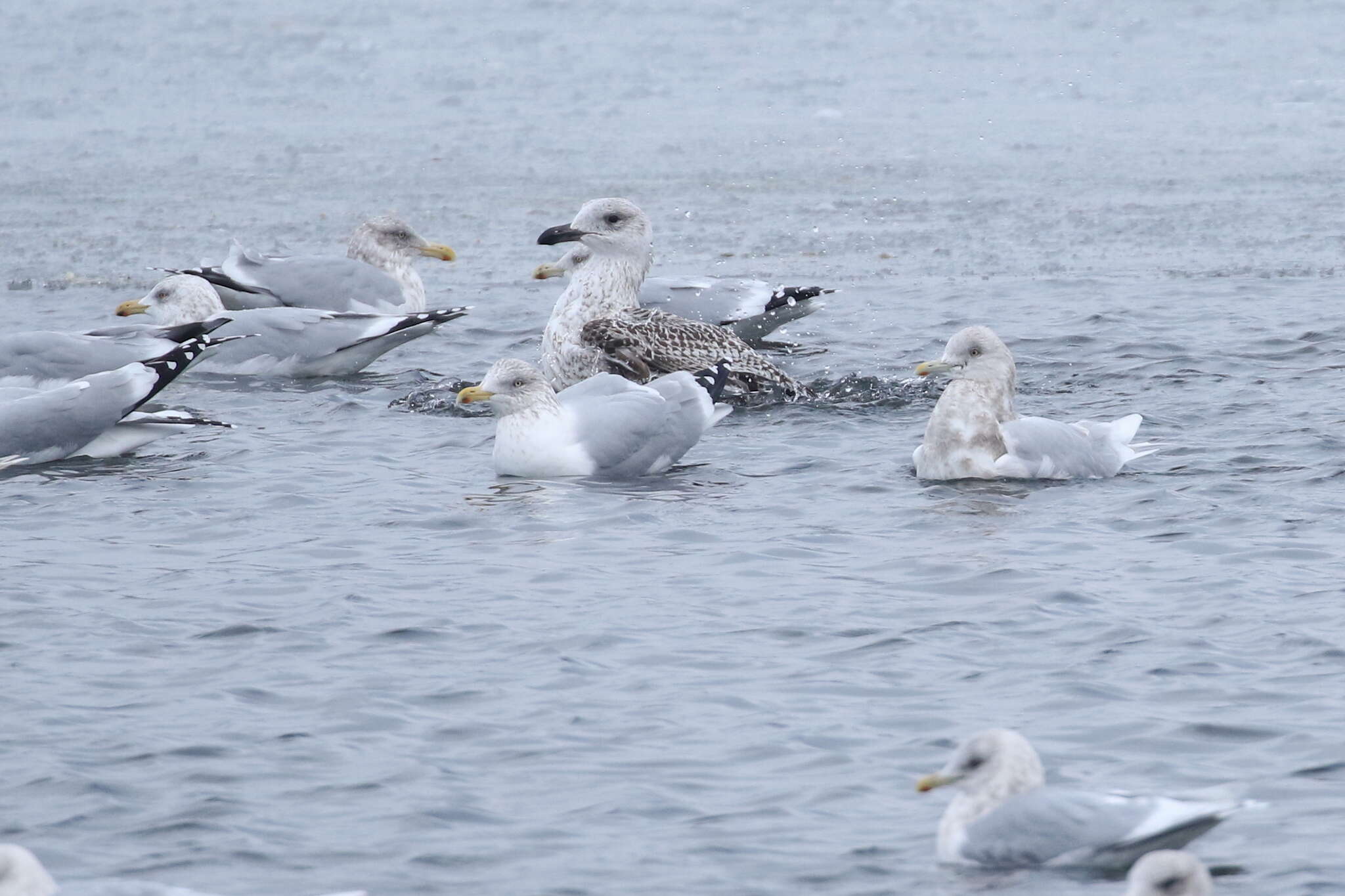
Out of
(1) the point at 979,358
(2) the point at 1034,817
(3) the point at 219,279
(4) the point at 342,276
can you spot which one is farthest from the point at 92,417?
(2) the point at 1034,817

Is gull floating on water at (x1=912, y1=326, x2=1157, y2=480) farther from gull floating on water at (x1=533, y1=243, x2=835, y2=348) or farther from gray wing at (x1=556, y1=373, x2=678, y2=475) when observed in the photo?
gull floating on water at (x1=533, y1=243, x2=835, y2=348)

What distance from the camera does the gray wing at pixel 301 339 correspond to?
36.8 feet

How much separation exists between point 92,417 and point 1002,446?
160 inches

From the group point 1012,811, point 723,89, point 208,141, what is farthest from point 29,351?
point 723,89

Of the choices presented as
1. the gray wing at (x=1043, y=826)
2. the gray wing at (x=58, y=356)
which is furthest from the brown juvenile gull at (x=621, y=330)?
the gray wing at (x=1043, y=826)

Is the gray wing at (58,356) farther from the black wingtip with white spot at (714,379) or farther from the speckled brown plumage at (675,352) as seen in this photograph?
the black wingtip with white spot at (714,379)

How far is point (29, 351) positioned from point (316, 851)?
19.2 feet

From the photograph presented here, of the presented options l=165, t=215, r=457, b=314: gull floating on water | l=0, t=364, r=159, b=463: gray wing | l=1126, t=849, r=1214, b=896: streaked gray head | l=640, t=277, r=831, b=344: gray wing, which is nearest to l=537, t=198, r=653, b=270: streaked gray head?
l=640, t=277, r=831, b=344: gray wing

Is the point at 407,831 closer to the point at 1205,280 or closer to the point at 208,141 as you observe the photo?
the point at 1205,280

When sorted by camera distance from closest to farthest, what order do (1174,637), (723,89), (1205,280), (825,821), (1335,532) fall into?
(825,821)
(1174,637)
(1335,532)
(1205,280)
(723,89)

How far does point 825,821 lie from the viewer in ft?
15.3

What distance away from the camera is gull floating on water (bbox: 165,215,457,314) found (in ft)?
39.2

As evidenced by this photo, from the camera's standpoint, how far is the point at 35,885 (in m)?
3.91

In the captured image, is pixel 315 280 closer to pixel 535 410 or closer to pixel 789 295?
pixel 789 295
